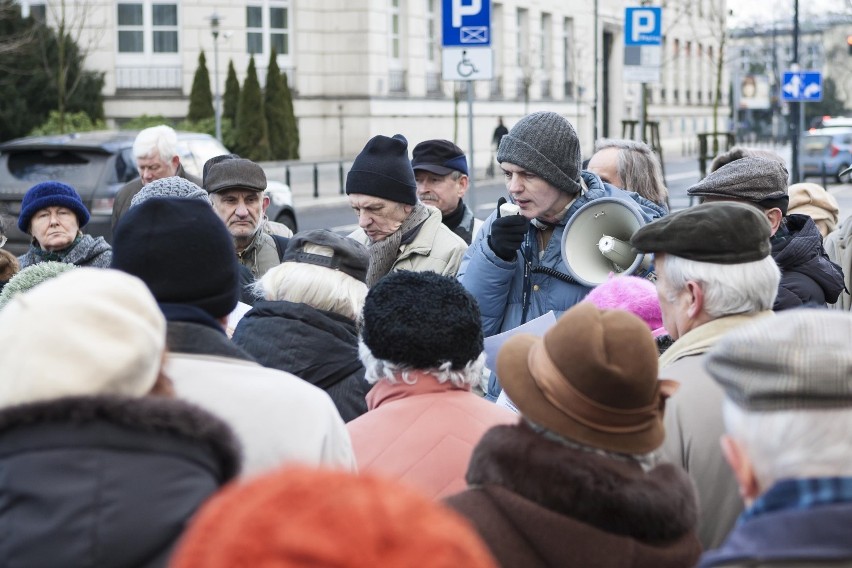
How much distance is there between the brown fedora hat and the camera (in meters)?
2.43

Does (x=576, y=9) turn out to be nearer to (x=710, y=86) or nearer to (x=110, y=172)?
(x=710, y=86)

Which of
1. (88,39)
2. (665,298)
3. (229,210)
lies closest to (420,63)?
(88,39)

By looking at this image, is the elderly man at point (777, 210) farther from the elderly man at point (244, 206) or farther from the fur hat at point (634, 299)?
the elderly man at point (244, 206)

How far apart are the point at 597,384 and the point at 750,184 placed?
2.94 metres

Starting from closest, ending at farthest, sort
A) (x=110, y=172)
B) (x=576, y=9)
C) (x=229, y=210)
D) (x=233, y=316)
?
(x=233, y=316), (x=229, y=210), (x=110, y=172), (x=576, y=9)

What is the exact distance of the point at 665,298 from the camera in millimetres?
3344

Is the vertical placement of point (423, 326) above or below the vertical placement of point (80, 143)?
below

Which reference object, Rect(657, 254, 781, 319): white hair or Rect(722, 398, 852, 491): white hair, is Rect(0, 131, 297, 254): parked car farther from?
Rect(722, 398, 852, 491): white hair

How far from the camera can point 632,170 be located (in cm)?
658

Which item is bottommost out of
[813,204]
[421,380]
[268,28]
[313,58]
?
[421,380]

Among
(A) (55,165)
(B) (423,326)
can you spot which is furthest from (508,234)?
(A) (55,165)

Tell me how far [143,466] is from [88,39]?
110 ft

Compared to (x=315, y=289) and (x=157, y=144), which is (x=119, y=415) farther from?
(x=157, y=144)

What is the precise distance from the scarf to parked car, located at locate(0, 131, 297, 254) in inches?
343
